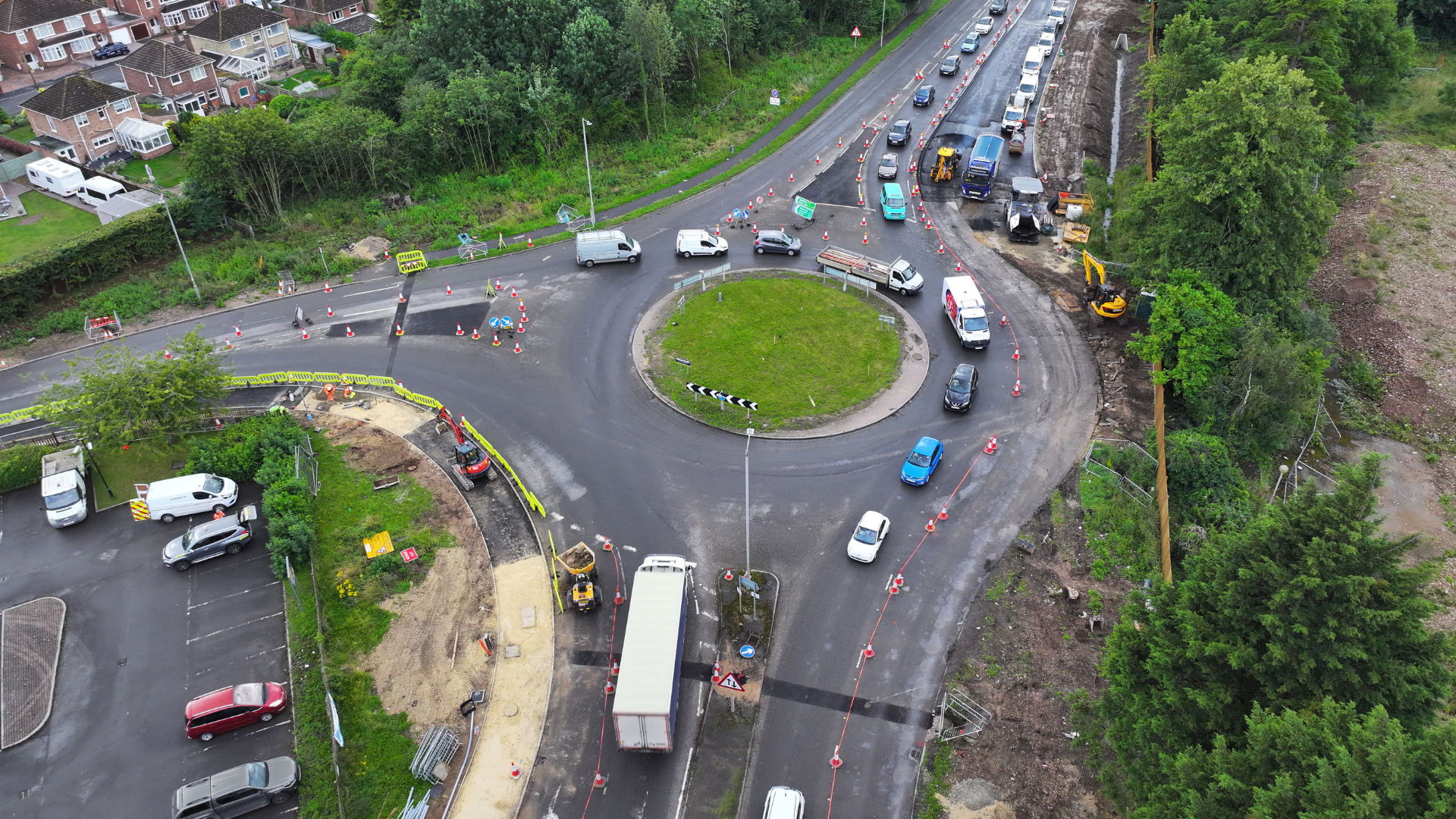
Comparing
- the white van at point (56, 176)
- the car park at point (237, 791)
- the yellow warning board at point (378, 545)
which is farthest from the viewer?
the white van at point (56, 176)

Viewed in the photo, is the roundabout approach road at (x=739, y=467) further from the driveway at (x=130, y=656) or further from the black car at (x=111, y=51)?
the black car at (x=111, y=51)

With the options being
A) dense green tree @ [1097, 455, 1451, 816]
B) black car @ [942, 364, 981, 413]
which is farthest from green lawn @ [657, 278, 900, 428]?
dense green tree @ [1097, 455, 1451, 816]

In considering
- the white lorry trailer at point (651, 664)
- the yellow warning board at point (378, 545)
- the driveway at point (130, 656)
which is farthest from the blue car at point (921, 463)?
the driveway at point (130, 656)

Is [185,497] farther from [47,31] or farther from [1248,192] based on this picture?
[47,31]

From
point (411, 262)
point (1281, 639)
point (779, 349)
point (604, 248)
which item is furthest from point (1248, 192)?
point (411, 262)

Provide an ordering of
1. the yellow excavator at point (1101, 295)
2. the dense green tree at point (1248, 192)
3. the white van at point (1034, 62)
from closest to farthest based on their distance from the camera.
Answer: the dense green tree at point (1248, 192) → the yellow excavator at point (1101, 295) → the white van at point (1034, 62)

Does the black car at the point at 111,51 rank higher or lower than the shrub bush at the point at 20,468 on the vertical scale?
higher
